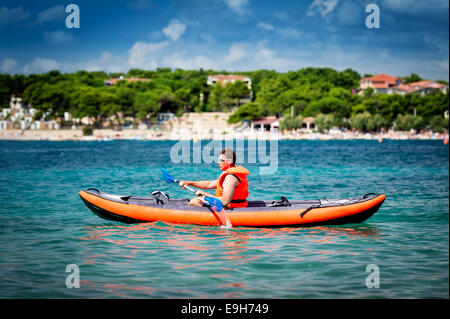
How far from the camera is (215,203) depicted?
10594 millimetres

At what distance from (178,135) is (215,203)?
85.6 m

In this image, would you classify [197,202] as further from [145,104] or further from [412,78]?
[412,78]

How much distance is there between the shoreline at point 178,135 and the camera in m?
85.0

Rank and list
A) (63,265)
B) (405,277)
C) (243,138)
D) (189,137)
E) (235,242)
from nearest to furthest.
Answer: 1. (405,277)
2. (63,265)
3. (235,242)
4. (243,138)
5. (189,137)

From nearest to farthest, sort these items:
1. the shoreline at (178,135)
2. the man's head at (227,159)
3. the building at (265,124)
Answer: the man's head at (227,159)
the shoreline at (178,135)
the building at (265,124)

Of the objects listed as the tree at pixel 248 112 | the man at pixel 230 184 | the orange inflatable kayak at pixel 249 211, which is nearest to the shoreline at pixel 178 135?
the tree at pixel 248 112

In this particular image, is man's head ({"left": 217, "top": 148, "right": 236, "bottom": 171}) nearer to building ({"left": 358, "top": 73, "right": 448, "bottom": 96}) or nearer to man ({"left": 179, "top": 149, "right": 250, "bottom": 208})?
man ({"left": 179, "top": 149, "right": 250, "bottom": 208})

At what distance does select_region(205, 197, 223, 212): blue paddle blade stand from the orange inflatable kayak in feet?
0.61

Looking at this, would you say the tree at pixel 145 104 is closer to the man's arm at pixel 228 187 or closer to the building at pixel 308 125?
the building at pixel 308 125

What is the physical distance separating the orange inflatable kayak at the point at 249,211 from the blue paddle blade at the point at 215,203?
0.61ft

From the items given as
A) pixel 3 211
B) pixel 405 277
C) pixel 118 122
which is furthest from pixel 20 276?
pixel 118 122

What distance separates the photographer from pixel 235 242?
10312 mm
